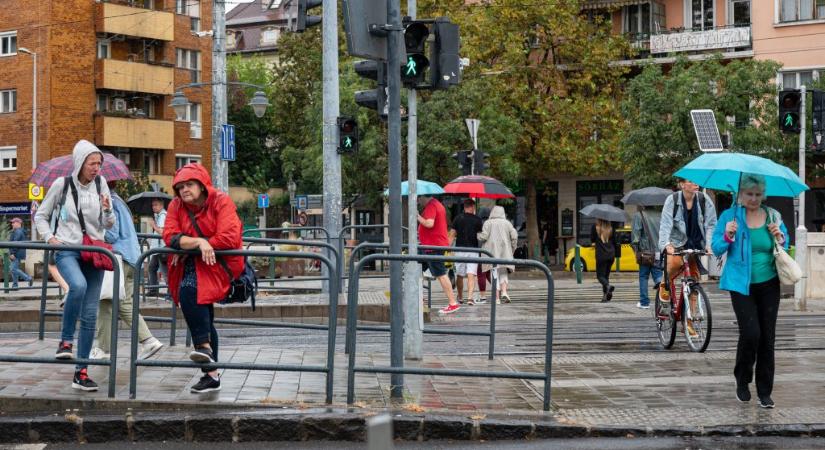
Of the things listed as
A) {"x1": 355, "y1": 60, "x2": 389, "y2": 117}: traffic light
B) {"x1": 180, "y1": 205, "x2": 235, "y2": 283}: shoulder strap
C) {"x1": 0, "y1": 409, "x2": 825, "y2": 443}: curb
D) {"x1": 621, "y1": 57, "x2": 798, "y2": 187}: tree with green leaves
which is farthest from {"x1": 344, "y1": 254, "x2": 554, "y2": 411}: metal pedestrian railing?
{"x1": 621, "y1": 57, "x2": 798, "y2": 187}: tree with green leaves

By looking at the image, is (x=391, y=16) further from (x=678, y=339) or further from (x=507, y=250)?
(x=507, y=250)

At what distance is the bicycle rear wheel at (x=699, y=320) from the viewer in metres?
12.1

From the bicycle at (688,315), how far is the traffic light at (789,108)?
9148 mm

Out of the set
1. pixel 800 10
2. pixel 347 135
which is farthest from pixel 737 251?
pixel 800 10

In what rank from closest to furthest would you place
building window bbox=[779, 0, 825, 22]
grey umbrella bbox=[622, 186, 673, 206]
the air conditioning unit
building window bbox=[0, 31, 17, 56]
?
1. grey umbrella bbox=[622, 186, 673, 206]
2. building window bbox=[779, 0, 825, 22]
3. building window bbox=[0, 31, 17, 56]
4. the air conditioning unit

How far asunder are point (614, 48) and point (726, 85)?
18.7 ft

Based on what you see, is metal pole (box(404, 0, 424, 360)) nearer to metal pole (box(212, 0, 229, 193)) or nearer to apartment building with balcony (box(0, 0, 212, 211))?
metal pole (box(212, 0, 229, 193))

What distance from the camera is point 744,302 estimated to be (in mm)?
8867

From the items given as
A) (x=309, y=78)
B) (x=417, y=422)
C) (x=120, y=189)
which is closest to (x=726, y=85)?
(x=309, y=78)

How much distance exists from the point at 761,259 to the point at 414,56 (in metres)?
3.41

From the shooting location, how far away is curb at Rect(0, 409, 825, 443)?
766cm

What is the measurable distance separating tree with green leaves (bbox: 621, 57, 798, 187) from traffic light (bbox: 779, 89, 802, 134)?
24.6 meters

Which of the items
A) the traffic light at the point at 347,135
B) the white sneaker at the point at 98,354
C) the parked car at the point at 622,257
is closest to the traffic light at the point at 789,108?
the traffic light at the point at 347,135

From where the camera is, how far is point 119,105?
200 feet
